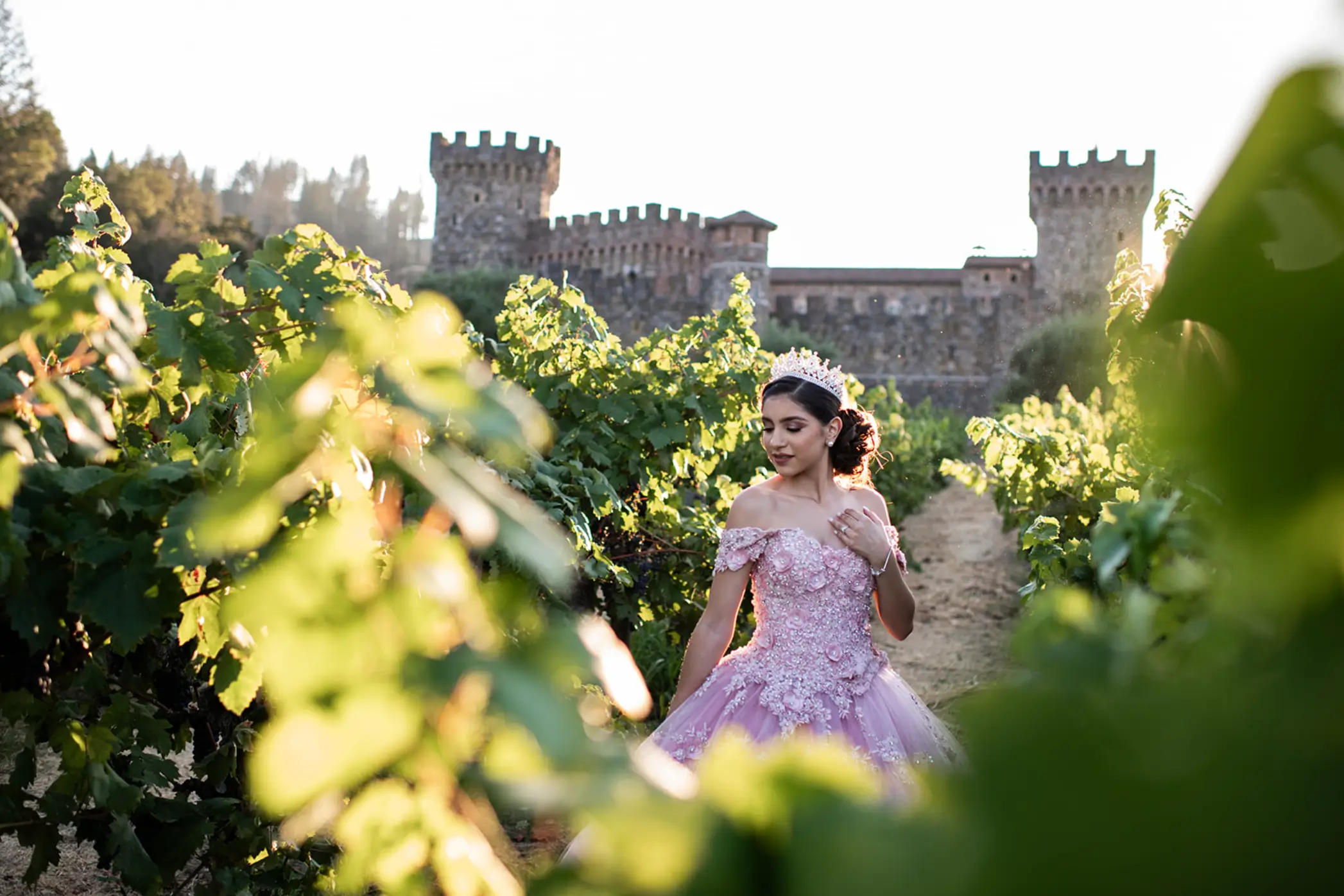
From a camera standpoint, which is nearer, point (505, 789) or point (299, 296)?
point (505, 789)

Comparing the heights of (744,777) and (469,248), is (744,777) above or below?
below

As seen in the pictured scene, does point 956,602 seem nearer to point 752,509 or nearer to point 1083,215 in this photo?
point 752,509

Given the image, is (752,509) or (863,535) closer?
(863,535)

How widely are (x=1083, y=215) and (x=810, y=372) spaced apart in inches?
1314

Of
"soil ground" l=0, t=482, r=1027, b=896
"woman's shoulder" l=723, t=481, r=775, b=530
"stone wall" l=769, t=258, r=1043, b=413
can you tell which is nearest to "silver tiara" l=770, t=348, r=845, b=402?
"woman's shoulder" l=723, t=481, r=775, b=530

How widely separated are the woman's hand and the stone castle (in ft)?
97.1

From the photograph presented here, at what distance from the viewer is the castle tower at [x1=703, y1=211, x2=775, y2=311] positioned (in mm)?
33375

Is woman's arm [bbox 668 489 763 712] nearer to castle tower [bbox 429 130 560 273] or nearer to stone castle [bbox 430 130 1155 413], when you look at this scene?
stone castle [bbox 430 130 1155 413]

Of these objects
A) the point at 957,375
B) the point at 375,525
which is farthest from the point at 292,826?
the point at 957,375

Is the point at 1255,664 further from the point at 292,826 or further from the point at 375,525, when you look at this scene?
the point at 375,525

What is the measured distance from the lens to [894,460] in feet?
43.2

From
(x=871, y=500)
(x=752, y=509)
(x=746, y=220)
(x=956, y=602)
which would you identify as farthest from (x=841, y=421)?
(x=746, y=220)

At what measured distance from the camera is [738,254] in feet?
111

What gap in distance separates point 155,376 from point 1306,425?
5.99 ft
